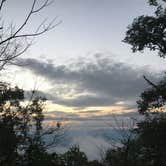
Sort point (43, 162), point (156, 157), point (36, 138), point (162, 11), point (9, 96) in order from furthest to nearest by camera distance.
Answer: point (9, 96), point (36, 138), point (156, 157), point (162, 11), point (43, 162)

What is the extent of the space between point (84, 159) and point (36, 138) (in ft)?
52.9

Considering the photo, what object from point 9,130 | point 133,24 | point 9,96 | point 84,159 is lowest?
point 84,159

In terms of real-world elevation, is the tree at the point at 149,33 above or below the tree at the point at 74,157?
above

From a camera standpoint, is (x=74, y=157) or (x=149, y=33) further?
(x=74, y=157)

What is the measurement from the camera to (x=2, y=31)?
11664 millimetres

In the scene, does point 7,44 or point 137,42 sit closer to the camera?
point 7,44

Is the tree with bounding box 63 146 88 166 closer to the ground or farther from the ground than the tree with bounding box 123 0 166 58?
closer to the ground

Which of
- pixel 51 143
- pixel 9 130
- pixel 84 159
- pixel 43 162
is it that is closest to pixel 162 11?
pixel 43 162

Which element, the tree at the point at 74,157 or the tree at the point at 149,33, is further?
the tree at the point at 74,157

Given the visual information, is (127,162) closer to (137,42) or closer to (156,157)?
(137,42)

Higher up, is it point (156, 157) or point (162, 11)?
point (162, 11)

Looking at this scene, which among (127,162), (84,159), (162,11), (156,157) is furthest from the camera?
(84,159)

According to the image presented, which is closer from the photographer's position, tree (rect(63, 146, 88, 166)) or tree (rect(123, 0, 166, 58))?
tree (rect(123, 0, 166, 58))

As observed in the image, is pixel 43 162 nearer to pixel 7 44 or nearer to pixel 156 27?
pixel 156 27
